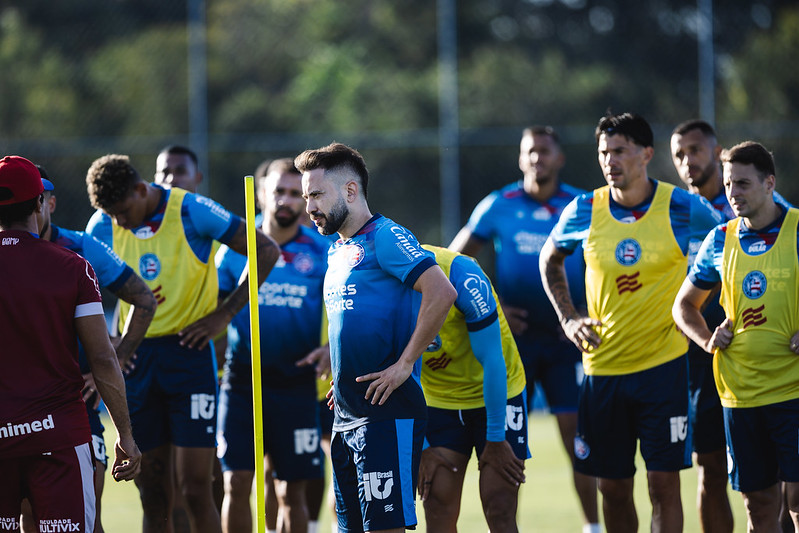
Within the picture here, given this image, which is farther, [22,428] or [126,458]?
[126,458]

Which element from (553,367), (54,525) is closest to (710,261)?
(553,367)

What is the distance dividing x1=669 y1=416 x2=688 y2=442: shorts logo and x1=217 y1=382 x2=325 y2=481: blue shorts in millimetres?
2317

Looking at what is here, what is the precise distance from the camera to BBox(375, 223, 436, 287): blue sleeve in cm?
496

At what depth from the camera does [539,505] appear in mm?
9500

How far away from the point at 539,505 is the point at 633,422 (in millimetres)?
3159

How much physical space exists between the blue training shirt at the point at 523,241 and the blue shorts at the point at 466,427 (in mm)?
2593

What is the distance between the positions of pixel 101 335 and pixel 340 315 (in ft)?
3.44

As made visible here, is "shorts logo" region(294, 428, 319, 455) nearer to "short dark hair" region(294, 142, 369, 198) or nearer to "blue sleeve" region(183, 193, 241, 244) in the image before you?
"blue sleeve" region(183, 193, 241, 244)

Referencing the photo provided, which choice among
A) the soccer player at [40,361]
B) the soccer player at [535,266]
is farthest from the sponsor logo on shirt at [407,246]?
the soccer player at [535,266]

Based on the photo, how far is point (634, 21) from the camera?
67.8ft

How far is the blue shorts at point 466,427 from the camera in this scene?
6020 millimetres

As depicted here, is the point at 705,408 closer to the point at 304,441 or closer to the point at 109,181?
the point at 304,441

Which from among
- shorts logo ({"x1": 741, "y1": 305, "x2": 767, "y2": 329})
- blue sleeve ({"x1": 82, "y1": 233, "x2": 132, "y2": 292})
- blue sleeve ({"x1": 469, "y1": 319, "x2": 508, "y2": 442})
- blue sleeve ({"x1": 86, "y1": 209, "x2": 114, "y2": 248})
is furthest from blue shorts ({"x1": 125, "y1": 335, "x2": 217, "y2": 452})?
shorts logo ({"x1": 741, "y1": 305, "x2": 767, "y2": 329})

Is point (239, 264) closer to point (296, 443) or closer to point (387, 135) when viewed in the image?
point (296, 443)
